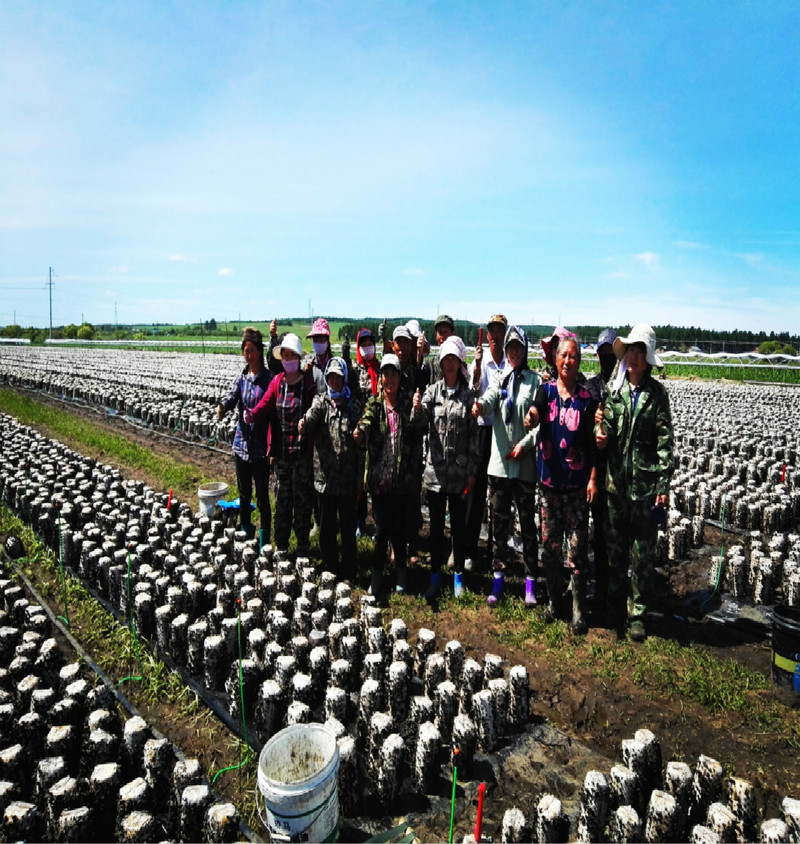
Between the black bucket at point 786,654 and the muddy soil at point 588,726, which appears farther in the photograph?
the black bucket at point 786,654

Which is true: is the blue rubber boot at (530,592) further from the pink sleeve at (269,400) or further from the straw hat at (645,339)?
the pink sleeve at (269,400)

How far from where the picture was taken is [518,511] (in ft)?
15.9

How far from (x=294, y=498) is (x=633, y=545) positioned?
3.29m

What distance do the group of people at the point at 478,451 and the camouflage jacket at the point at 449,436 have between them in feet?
0.03

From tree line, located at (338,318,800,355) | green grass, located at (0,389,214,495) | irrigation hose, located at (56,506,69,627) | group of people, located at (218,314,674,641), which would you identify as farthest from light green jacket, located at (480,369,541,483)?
tree line, located at (338,318,800,355)

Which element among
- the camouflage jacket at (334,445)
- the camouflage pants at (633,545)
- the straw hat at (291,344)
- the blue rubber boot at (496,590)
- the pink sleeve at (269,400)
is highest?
the straw hat at (291,344)

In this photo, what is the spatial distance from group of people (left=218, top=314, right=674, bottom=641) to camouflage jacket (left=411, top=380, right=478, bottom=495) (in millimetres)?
10

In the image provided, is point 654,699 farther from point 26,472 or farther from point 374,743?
point 26,472

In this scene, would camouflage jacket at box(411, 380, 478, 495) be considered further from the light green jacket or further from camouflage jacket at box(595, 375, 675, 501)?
camouflage jacket at box(595, 375, 675, 501)

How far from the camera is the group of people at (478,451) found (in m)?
4.32

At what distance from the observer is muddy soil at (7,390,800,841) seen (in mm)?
2908

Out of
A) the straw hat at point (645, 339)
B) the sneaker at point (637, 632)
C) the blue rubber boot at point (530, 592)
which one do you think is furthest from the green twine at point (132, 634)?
the straw hat at point (645, 339)

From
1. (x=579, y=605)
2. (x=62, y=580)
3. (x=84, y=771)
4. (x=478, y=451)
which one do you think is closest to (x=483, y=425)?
(x=478, y=451)

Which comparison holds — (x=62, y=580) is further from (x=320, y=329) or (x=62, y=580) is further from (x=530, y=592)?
(x=530, y=592)
